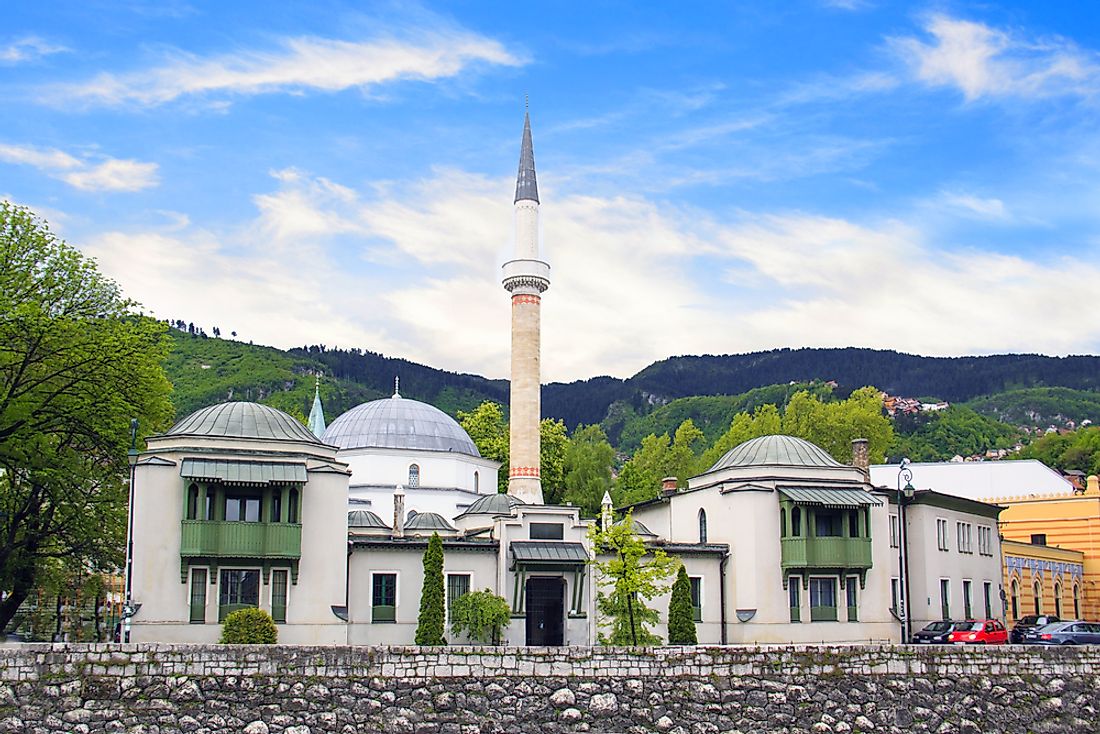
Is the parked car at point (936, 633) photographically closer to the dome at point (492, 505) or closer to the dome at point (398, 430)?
the dome at point (492, 505)

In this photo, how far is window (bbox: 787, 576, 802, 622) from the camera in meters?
41.2

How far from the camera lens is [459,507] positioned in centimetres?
5469

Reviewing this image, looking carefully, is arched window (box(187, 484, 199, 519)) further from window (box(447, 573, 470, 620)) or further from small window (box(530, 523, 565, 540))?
small window (box(530, 523, 565, 540))

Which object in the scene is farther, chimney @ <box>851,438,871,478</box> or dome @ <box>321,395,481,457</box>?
dome @ <box>321,395,481,457</box>

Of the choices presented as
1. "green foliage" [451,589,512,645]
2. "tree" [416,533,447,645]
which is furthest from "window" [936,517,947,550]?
"tree" [416,533,447,645]

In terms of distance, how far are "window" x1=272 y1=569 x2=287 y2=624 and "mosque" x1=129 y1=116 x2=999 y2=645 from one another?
0.14ft

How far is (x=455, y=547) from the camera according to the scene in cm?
4016

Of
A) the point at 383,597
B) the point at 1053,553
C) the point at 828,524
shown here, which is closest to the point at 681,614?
the point at 828,524

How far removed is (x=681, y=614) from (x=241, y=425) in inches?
589

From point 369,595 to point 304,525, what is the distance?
3508 mm

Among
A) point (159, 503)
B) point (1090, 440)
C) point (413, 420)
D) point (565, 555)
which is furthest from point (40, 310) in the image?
point (1090, 440)

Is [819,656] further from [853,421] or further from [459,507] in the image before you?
[853,421]

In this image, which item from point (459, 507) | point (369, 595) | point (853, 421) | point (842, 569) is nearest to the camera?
point (369, 595)

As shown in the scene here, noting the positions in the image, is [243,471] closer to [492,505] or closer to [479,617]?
[479,617]
